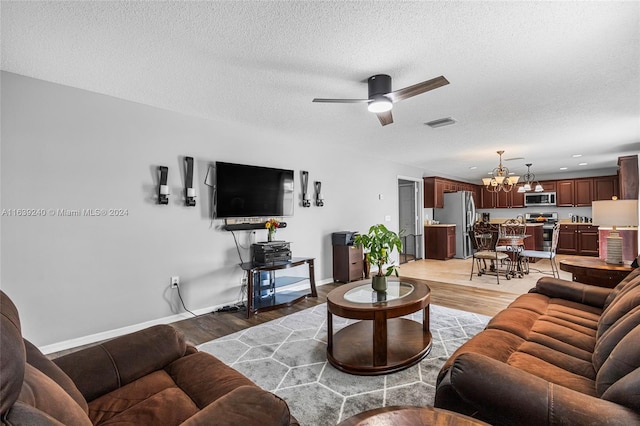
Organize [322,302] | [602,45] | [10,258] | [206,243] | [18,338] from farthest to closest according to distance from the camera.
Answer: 1. [322,302]
2. [206,243]
3. [10,258]
4. [602,45]
5. [18,338]

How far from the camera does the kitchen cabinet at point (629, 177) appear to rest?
5.77 metres

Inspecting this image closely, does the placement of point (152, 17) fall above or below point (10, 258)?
above

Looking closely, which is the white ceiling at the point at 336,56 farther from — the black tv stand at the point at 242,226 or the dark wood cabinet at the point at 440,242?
the dark wood cabinet at the point at 440,242

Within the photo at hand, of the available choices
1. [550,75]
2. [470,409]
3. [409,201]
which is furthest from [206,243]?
[409,201]

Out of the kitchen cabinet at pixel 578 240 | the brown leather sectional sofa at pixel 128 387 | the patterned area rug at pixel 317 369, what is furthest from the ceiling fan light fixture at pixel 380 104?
the kitchen cabinet at pixel 578 240

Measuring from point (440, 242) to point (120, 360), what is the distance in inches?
287

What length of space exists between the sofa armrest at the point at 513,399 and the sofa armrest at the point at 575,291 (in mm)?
1725

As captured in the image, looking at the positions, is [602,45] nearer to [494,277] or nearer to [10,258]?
[494,277]

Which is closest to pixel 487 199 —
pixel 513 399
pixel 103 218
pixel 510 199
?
pixel 510 199

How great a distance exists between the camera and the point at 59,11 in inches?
70.4

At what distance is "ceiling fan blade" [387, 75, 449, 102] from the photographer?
2156mm

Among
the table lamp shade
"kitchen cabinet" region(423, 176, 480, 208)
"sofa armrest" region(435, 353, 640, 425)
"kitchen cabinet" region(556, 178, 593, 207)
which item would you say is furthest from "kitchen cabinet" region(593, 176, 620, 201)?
"sofa armrest" region(435, 353, 640, 425)

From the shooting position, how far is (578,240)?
793 centimetres

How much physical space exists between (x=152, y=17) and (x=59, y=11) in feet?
1.73
